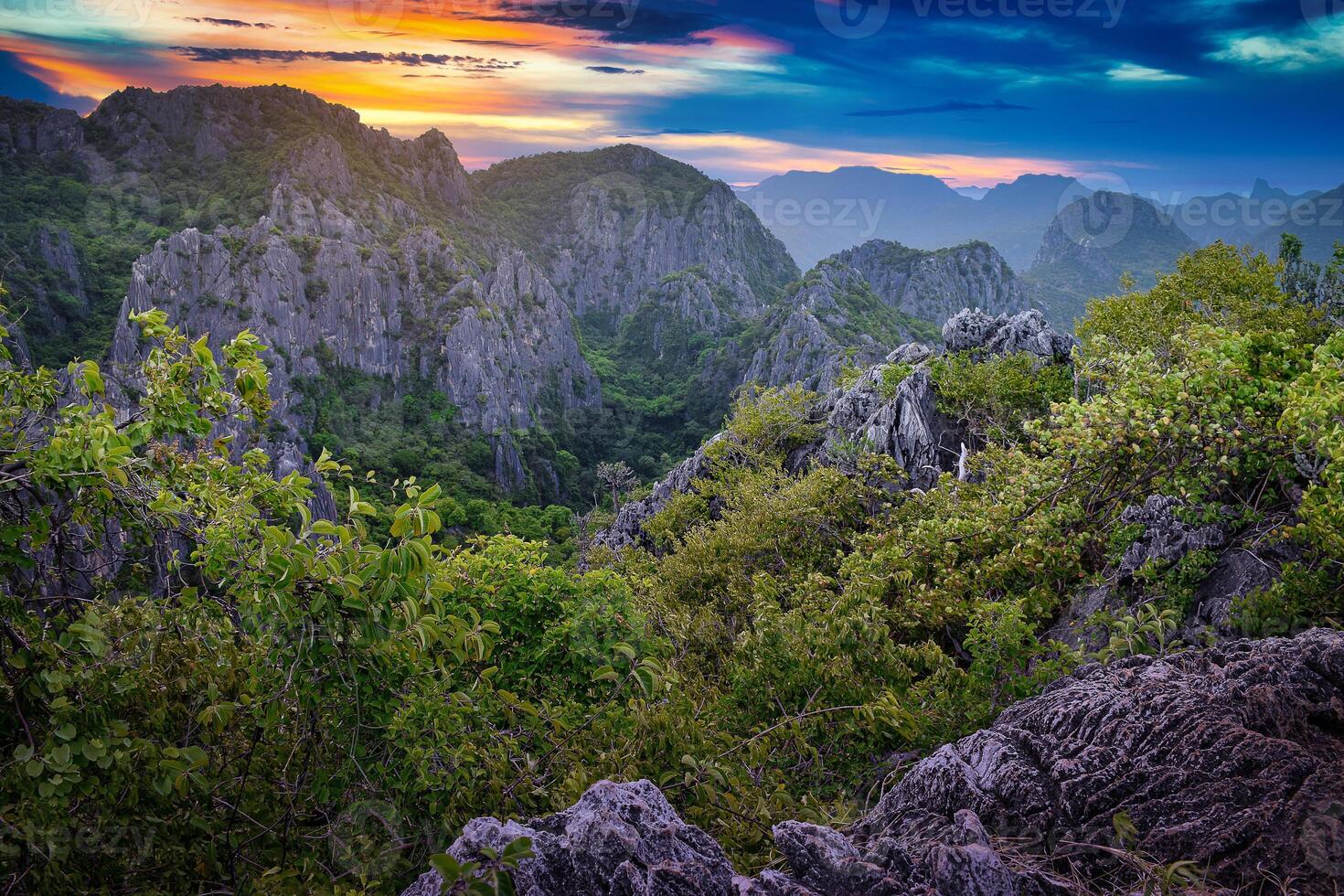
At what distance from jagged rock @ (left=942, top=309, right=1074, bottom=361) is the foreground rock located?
Result: 19.1 m

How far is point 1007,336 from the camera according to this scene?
2273 cm

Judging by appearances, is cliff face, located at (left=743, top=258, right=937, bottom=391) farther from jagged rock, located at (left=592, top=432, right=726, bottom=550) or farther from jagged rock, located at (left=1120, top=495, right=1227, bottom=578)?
jagged rock, located at (left=1120, top=495, right=1227, bottom=578)

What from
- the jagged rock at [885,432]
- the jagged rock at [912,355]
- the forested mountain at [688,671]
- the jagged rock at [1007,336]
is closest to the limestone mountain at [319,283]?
the jagged rock at [885,432]

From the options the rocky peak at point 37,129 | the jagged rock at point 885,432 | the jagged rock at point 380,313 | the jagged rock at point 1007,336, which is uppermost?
the rocky peak at point 37,129

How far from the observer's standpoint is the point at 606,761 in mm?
4738

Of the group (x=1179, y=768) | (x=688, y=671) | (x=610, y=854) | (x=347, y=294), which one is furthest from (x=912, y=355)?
(x=347, y=294)

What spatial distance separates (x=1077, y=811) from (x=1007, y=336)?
Answer: 2148cm

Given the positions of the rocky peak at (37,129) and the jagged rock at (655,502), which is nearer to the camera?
the jagged rock at (655,502)

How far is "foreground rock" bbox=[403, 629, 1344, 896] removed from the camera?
126 inches

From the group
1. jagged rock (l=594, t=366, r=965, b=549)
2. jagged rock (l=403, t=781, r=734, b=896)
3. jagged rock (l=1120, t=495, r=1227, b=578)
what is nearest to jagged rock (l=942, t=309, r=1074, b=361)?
jagged rock (l=594, t=366, r=965, b=549)

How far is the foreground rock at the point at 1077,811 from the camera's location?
321cm

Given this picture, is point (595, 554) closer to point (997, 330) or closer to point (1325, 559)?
point (997, 330)

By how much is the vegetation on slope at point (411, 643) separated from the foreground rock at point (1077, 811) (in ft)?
2.07

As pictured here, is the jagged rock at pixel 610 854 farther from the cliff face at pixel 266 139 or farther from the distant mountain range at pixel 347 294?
the cliff face at pixel 266 139
